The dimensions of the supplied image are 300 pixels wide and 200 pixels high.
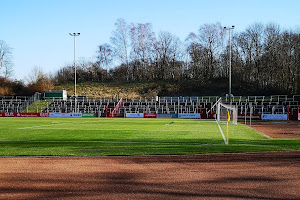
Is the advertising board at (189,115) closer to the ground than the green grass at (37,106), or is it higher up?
closer to the ground

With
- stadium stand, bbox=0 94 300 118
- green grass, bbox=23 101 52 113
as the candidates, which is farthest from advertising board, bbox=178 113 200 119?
green grass, bbox=23 101 52 113

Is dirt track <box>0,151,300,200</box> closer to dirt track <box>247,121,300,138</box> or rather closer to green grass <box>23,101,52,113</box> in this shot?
dirt track <box>247,121,300,138</box>

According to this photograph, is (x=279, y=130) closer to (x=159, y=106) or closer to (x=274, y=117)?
(x=274, y=117)

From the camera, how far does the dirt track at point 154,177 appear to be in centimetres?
738

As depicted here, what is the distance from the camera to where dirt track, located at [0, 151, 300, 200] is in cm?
738

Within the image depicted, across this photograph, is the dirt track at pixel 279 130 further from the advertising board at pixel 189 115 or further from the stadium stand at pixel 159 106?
the advertising board at pixel 189 115

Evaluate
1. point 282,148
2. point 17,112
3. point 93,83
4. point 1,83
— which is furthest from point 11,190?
point 1,83

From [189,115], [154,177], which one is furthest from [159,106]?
[154,177]

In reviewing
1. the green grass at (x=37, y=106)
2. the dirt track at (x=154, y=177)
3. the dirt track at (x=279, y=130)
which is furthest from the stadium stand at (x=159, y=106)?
the dirt track at (x=154, y=177)

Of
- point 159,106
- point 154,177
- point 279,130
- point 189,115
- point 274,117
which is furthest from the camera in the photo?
Answer: point 159,106

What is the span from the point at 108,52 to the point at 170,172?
81362 mm

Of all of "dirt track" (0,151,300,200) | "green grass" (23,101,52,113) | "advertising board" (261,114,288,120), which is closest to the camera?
"dirt track" (0,151,300,200)

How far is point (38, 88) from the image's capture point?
82.1m

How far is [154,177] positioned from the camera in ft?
29.6
